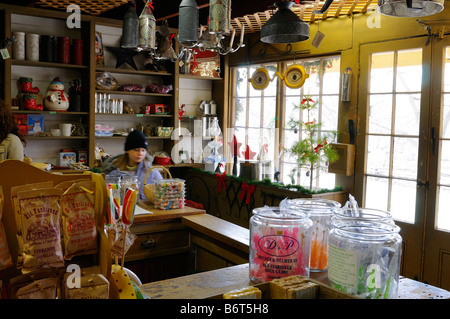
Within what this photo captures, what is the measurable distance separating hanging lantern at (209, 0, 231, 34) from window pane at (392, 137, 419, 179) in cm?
246

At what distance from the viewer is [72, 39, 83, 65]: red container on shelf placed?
487cm

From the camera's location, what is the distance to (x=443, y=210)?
3.62m

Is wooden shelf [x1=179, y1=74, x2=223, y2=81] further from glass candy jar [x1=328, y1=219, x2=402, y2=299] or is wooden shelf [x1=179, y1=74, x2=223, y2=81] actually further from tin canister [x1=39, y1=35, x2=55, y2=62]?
glass candy jar [x1=328, y1=219, x2=402, y2=299]

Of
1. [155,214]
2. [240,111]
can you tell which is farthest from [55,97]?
[155,214]

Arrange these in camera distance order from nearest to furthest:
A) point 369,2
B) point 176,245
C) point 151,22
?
point 151,22
point 176,245
point 369,2

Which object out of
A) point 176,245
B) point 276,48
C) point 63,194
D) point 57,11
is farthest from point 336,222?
point 57,11

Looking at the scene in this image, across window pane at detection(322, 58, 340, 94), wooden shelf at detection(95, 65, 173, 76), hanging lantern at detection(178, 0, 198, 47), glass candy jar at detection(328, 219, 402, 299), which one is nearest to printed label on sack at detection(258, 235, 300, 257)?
glass candy jar at detection(328, 219, 402, 299)

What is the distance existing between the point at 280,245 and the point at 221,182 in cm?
385

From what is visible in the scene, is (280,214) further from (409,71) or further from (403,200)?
(409,71)

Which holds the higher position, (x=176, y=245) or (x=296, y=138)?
(x=296, y=138)

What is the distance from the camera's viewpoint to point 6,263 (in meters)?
1.09

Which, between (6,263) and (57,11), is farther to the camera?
(57,11)
